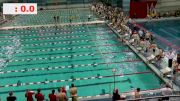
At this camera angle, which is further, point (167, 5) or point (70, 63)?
point (167, 5)

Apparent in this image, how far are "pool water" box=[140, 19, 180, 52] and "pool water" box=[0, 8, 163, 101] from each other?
2.56m

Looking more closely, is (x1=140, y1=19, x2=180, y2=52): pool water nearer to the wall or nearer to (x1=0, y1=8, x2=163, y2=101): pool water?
the wall

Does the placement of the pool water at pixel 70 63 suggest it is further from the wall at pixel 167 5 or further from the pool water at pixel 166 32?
the wall at pixel 167 5

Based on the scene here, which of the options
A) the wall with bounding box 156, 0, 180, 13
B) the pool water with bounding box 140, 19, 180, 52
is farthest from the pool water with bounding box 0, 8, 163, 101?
the wall with bounding box 156, 0, 180, 13

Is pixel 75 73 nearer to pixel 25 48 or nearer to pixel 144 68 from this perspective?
pixel 144 68

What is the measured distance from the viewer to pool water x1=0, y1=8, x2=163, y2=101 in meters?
12.7

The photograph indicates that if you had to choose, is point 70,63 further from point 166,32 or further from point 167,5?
point 167,5

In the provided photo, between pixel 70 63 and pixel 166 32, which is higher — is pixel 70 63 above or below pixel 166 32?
below

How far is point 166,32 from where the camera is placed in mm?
21625

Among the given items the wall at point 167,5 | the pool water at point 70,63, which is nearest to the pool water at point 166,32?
the wall at point 167,5

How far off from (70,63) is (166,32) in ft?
29.4

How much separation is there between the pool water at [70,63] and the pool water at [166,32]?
2.56 metres

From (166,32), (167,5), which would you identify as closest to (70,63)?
(166,32)

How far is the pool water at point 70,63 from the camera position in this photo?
12.7 metres
